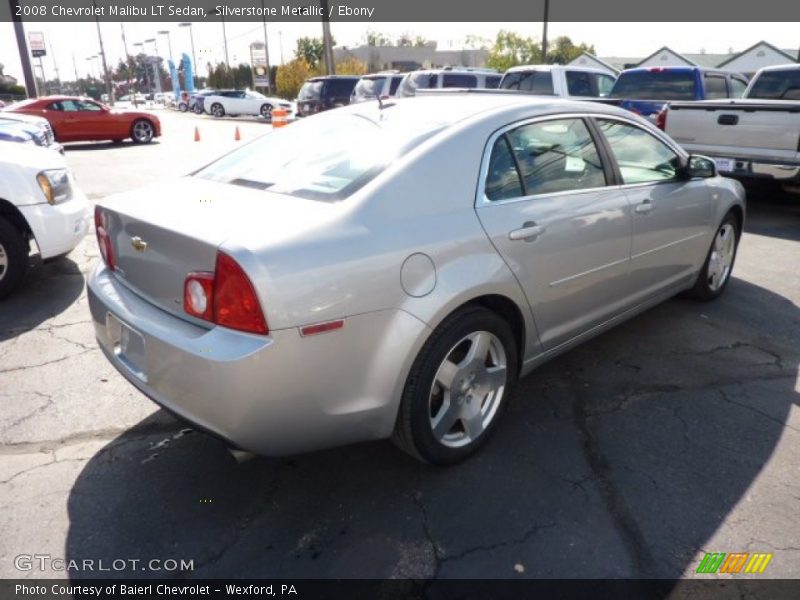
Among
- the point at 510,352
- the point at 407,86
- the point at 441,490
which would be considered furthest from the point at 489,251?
the point at 407,86

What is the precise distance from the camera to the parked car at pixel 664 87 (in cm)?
994

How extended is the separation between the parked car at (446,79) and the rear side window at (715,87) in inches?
210

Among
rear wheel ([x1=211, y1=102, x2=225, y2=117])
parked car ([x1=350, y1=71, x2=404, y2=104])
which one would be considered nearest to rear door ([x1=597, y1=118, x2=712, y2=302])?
parked car ([x1=350, y1=71, x2=404, y2=104])

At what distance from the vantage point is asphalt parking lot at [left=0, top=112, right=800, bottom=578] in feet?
7.68

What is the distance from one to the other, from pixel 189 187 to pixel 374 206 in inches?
41.5

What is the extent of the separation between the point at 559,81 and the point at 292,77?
138ft

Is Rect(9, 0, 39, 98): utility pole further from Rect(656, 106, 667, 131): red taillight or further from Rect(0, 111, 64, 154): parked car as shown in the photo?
Rect(656, 106, 667, 131): red taillight

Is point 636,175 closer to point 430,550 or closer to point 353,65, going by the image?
point 430,550

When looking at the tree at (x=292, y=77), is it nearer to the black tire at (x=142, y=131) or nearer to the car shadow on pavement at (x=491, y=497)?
the black tire at (x=142, y=131)

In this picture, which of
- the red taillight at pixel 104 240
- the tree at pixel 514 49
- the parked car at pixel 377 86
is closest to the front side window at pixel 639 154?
the red taillight at pixel 104 240

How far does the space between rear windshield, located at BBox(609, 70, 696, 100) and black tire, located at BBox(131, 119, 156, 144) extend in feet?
44.2

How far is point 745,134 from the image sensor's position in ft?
23.5

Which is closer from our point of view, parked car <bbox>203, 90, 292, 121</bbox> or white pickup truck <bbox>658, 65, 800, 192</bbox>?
white pickup truck <bbox>658, 65, 800, 192</bbox>

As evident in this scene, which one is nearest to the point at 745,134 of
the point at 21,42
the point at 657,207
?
the point at 657,207
